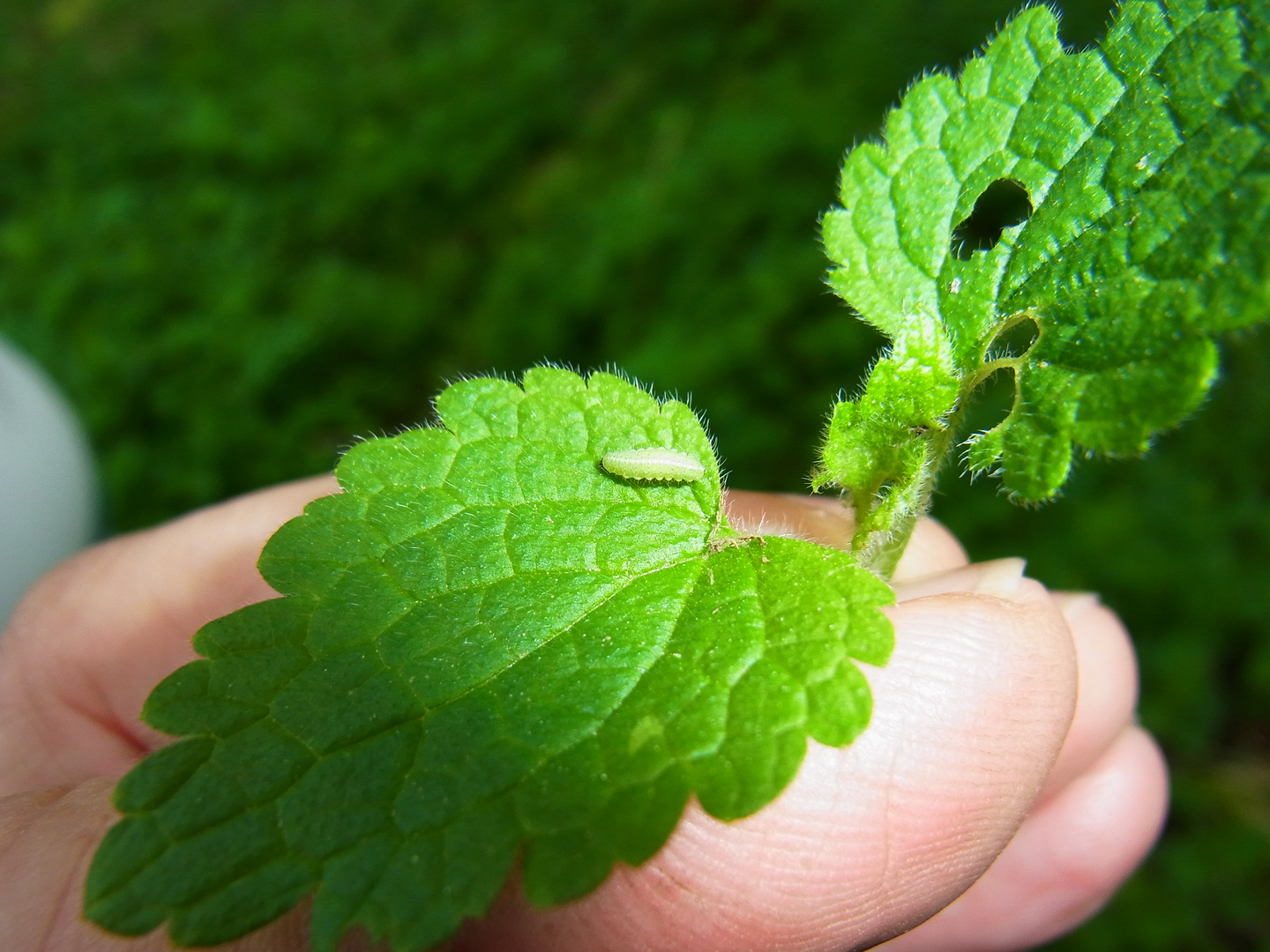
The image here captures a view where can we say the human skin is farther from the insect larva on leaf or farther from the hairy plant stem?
the insect larva on leaf

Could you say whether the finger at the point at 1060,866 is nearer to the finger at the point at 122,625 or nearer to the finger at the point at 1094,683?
the finger at the point at 1094,683

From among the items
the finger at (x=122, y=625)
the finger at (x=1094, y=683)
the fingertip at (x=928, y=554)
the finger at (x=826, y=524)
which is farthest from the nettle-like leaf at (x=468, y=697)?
the finger at (x=1094, y=683)

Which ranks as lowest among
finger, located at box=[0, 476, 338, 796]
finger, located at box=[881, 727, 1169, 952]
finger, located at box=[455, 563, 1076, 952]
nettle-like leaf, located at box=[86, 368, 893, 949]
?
finger, located at box=[881, 727, 1169, 952]

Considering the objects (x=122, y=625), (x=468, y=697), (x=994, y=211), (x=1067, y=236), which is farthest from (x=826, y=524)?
(x=994, y=211)

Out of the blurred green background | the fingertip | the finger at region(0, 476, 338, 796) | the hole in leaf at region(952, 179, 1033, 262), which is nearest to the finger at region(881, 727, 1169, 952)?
the blurred green background

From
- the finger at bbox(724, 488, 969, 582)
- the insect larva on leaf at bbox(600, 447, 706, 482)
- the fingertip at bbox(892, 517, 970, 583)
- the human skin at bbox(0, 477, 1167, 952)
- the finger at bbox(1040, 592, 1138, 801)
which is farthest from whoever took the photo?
the finger at bbox(1040, 592, 1138, 801)

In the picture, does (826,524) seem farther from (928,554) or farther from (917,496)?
(917,496)

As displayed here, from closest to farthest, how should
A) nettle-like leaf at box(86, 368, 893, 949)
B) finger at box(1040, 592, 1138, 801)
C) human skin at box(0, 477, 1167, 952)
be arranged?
nettle-like leaf at box(86, 368, 893, 949) < human skin at box(0, 477, 1167, 952) < finger at box(1040, 592, 1138, 801)
